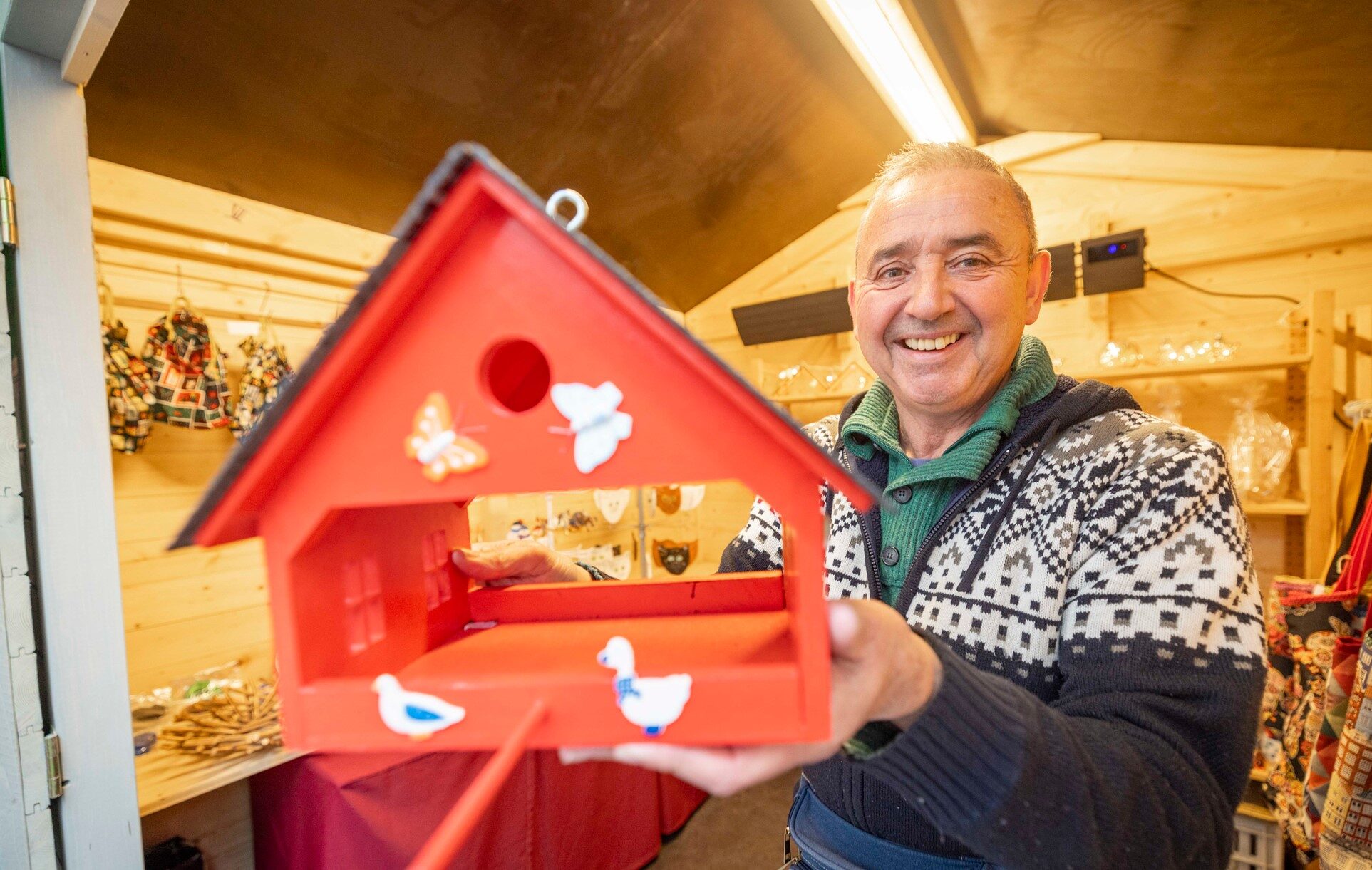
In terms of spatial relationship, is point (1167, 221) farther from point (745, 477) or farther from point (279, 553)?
point (279, 553)

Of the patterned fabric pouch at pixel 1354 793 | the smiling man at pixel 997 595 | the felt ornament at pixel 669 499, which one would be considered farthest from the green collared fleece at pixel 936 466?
the felt ornament at pixel 669 499

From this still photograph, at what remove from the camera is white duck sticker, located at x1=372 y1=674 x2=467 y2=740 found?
0.51m

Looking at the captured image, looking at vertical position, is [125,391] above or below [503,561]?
above

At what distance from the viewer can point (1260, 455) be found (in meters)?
1.87

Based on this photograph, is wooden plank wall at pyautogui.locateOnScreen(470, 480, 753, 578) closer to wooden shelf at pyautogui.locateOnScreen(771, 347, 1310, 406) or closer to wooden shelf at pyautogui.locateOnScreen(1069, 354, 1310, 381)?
wooden shelf at pyautogui.locateOnScreen(771, 347, 1310, 406)

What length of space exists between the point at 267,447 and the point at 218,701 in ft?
5.60

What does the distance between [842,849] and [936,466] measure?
0.61 meters

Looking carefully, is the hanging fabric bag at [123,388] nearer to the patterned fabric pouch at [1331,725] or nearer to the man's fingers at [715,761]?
the man's fingers at [715,761]

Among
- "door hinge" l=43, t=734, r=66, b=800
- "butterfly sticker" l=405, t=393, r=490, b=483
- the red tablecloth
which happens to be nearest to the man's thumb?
"butterfly sticker" l=405, t=393, r=490, b=483

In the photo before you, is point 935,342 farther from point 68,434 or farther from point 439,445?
point 68,434

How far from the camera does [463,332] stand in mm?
511

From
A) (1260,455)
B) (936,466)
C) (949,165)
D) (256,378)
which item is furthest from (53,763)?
(1260,455)

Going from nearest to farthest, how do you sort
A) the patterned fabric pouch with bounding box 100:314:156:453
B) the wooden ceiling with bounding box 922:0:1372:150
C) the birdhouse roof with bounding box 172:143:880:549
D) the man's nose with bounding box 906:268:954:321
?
the birdhouse roof with bounding box 172:143:880:549
the man's nose with bounding box 906:268:954:321
the wooden ceiling with bounding box 922:0:1372:150
the patterned fabric pouch with bounding box 100:314:156:453

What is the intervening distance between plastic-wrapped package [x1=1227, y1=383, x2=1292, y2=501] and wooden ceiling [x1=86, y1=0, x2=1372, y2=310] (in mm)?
876
